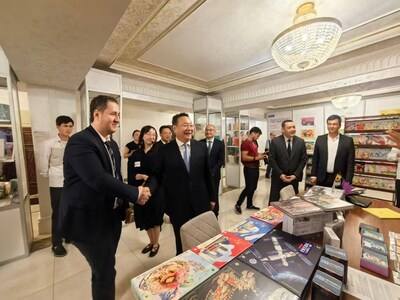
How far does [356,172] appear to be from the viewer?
14.4ft

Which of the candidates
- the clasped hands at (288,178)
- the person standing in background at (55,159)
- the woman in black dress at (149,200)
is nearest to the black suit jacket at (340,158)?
the clasped hands at (288,178)

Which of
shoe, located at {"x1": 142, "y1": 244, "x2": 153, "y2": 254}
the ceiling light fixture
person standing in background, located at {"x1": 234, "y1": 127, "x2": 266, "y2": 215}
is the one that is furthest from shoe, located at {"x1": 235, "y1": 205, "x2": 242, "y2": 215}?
the ceiling light fixture

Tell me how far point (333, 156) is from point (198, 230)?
7.47 feet

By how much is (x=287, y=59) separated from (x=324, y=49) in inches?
10.5

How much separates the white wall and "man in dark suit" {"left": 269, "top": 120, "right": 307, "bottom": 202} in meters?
3.53

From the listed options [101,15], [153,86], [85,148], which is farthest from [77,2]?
[153,86]

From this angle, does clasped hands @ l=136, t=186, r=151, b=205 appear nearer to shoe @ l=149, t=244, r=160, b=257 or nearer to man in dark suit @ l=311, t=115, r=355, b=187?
shoe @ l=149, t=244, r=160, b=257

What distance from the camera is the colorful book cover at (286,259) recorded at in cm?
77

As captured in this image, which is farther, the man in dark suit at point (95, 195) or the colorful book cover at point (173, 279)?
the man in dark suit at point (95, 195)

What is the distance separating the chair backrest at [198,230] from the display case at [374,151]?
16.0 ft

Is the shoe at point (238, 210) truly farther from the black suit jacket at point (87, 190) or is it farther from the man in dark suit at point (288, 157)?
the black suit jacket at point (87, 190)

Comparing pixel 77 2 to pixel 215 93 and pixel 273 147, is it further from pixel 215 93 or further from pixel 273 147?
pixel 215 93

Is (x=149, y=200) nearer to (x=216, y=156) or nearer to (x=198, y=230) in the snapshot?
(x=198, y=230)

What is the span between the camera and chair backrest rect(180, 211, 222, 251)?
3.84 feet
